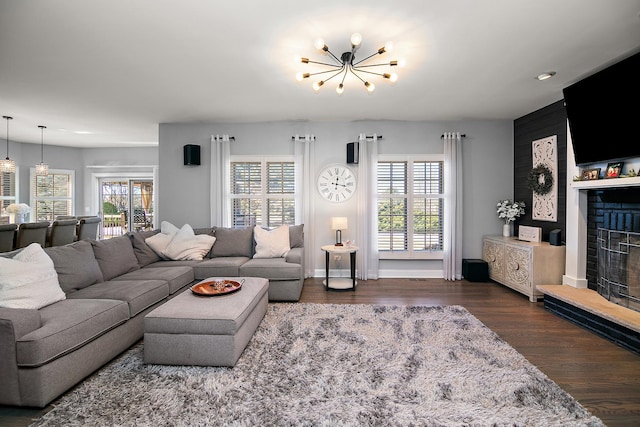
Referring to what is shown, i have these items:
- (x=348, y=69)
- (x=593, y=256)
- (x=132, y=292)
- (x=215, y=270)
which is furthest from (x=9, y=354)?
(x=593, y=256)

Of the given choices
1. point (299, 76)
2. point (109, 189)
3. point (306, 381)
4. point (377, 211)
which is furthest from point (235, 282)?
point (109, 189)

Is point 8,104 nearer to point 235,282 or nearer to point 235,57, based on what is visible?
point 235,57

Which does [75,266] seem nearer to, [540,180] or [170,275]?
[170,275]

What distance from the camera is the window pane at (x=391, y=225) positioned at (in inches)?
211

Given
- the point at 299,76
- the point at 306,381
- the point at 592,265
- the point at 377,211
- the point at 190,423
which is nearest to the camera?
the point at 190,423

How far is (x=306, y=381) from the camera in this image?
2.21 m

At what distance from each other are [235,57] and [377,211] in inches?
130

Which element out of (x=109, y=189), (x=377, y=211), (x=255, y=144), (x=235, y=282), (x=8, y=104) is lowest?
(x=235, y=282)

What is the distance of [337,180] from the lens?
210 inches

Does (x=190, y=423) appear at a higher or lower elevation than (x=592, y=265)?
lower

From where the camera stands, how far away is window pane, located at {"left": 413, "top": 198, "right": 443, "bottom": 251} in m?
5.34

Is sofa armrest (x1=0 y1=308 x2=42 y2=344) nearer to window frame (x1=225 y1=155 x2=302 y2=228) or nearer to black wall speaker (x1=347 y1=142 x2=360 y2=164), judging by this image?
window frame (x1=225 y1=155 x2=302 y2=228)

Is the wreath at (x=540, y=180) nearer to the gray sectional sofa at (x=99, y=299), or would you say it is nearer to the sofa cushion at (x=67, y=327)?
the gray sectional sofa at (x=99, y=299)

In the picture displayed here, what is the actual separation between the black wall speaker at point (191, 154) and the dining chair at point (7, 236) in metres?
2.47
